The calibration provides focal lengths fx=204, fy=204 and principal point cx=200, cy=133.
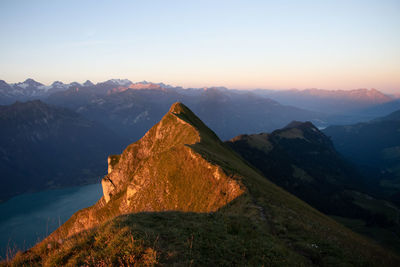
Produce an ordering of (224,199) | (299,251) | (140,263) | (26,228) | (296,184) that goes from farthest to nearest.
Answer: (26,228), (296,184), (224,199), (299,251), (140,263)

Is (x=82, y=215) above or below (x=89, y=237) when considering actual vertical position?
below

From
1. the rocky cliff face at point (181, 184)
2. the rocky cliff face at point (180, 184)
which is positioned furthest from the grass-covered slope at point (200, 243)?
the rocky cliff face at point (181, 184)

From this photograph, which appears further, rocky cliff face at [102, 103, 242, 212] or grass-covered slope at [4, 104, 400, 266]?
rocky cliff face at [102, 103, 242, 212]

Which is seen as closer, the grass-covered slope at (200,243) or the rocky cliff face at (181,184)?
the grass-covered slope at (200,243)

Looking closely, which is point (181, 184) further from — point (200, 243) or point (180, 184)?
point (200, 243)

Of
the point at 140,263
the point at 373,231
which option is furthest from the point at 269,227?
the point at 373,231

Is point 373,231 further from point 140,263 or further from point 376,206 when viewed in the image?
point 140,263

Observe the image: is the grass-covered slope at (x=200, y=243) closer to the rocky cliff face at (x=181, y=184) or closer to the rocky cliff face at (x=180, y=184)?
the rocky cliff face at (x=180, y=184)

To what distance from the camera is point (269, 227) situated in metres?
17.3

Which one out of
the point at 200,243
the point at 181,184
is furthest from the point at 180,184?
the point at 200,243

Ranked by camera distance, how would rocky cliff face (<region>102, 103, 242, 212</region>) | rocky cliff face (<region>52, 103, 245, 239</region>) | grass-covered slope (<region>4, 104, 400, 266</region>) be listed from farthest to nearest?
1. rocky cliff face (<region>102, 103, 242, 212</region>)
2. rocky cliff face (<region>52, 103, 245, 239</region>)
3. grass-covered slope (<region>4, 104, 400, 266</region>)

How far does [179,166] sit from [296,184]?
162599mm

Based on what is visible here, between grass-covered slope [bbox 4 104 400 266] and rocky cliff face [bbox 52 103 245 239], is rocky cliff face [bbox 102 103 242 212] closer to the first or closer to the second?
rocky cliff face [bbox 52 103 245 239]

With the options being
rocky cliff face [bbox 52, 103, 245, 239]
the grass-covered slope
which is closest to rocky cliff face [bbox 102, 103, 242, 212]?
rocky cliff face [bbox 52, 103, 245, 239]
